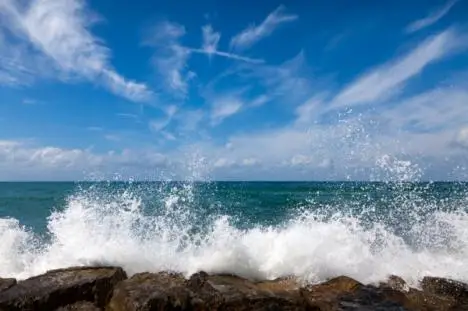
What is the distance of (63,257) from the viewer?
389 inches

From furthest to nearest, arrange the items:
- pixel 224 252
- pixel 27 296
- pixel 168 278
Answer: pixel 224 252, pixel 168 278, pixel 27 296

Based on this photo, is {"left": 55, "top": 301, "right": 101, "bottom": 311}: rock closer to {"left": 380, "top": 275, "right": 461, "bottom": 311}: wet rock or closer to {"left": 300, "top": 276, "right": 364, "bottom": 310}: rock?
{"left": 300, "top": 276, "right": 364, "bottom": 310}: rock

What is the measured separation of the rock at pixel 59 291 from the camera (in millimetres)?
7090

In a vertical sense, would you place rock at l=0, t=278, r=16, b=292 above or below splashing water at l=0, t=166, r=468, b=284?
below

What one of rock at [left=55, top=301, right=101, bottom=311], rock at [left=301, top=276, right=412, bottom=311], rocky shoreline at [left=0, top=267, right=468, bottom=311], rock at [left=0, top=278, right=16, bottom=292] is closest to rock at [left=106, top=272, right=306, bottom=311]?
rocky shoreline at [left=0, top=267, right=468, bottom=311]

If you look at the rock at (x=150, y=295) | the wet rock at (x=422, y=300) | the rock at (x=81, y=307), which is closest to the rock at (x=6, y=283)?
the rock at (x=81, y=307)

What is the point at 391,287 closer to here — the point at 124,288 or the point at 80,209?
the point at 124,288

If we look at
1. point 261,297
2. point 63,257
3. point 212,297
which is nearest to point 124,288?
point 212,297

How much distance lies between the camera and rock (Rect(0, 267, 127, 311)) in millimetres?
7090

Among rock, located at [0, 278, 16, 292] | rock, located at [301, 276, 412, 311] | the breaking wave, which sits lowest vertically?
rock, located at [301, 276, 412, 311]

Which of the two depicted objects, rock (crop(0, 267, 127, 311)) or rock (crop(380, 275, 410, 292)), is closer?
rock (crop(0, 267, 127, 311))

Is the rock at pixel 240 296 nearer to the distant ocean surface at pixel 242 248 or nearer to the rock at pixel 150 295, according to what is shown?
the rock at pixel 150 295

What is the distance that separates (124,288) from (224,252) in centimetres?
252

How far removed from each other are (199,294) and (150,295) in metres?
0.79
